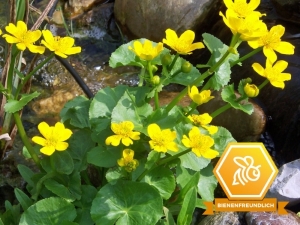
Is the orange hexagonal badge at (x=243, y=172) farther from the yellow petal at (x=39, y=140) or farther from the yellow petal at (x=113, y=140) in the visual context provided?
the yellow petal at (x=39, y=140)

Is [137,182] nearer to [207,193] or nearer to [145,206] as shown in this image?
[145,206]

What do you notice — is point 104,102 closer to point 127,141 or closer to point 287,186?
point 127,141

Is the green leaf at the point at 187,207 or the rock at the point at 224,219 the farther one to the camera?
the rock at the point at 224,219

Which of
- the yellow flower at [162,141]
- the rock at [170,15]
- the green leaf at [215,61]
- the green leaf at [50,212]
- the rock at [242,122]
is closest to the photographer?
the yellow flower at [162,141]

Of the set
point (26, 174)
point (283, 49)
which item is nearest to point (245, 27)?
point (283, 49)

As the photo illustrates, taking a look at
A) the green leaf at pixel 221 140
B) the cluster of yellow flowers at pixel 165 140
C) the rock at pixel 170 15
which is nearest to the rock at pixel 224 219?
the green leaf at pixel 221 140

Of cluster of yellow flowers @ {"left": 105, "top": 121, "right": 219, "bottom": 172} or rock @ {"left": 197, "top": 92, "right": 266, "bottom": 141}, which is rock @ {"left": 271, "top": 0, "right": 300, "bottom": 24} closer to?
rock @ {"left": 197, "top": 92, "right": 266, "bottom": 141}

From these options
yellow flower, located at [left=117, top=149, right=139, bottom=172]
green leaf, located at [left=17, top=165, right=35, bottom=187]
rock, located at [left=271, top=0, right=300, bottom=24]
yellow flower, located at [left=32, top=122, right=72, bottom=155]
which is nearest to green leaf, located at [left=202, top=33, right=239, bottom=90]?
yellow flower, located at [left=117, top=149, right=139, bottom=172]
